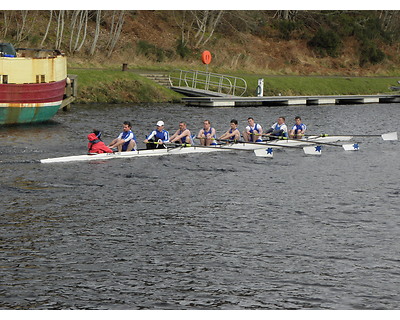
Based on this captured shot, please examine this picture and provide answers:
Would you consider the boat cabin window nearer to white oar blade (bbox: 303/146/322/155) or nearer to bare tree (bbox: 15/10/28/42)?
white oar blade (bbox: 303/146/322/155)

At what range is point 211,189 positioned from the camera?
27.3 meters

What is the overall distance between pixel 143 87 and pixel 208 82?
7805mm

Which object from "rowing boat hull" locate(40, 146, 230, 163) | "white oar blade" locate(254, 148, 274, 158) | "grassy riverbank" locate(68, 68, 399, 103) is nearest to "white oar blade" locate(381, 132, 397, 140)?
"white oar blade" locate(254, 148, 274, 158)

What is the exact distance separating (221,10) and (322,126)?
99.8 feet

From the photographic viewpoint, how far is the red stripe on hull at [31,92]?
40.0 m

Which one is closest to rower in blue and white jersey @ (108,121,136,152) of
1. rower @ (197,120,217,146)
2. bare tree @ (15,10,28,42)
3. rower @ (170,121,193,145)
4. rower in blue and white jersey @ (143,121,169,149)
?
rower in blue and white jersey @ (143,121,169,149)

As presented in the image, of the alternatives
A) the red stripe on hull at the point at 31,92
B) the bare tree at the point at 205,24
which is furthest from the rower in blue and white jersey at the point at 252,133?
the bare tree at the point at 205,24

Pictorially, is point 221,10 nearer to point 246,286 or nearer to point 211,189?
point 211,189

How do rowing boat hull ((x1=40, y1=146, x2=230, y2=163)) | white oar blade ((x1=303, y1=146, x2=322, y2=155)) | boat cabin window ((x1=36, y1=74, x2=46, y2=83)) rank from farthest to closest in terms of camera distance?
boat cabin window ((x1=36, y1=74, x2=46, y2=83)) → white oar blade ((x1=303, y1=146, x2=322, y2=155)) → rowing boat hull ((x1=40, y1=146, x2=230, y2=163))

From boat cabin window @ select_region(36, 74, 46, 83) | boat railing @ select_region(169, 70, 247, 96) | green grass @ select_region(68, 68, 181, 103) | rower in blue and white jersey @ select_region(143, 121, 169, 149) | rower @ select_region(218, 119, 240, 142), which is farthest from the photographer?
boat railing @ select_region(169, 70, 247, 96)

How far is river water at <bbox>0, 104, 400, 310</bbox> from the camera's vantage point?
16.4 m

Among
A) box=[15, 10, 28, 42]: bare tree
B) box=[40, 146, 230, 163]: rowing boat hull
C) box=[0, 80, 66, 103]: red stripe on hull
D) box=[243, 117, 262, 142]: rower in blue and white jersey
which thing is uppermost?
box=[15, 10, 28, 42]: bare tree

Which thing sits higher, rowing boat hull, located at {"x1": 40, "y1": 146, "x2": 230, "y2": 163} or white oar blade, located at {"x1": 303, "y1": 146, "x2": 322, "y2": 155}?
rowing boat hull, located at {"x1": 40, "y1": 146, "x2": 230, "y2": 163}

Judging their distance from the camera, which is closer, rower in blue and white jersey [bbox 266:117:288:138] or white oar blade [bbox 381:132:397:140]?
rower in blue and white jersey [bbox 266:117:288:138]
